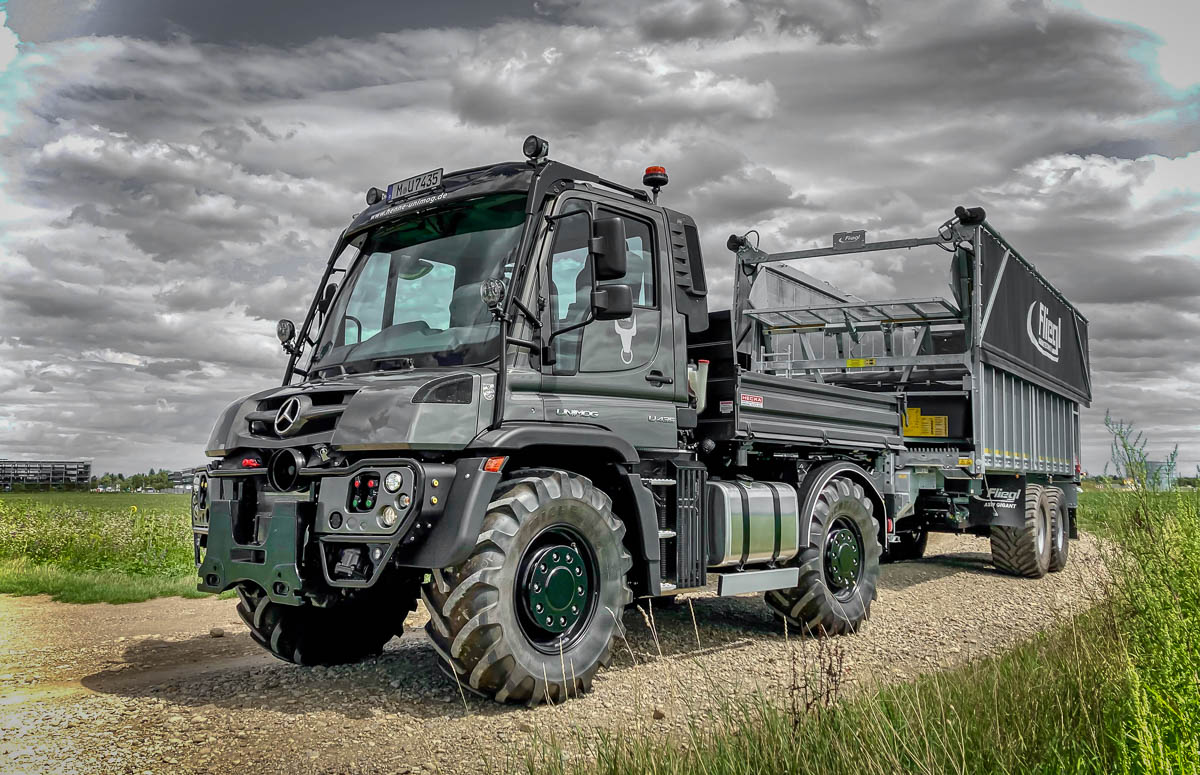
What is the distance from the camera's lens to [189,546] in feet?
48.5

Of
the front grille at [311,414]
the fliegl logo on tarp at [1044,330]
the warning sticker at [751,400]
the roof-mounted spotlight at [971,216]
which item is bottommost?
the front grille at [311,414]

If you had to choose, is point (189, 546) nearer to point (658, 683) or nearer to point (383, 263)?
point (383, 263)

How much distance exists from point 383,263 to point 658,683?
3.66 metres

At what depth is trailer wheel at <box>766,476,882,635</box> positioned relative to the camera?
8234 mm

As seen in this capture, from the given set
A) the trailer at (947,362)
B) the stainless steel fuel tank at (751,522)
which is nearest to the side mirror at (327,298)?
the stainless steel fuel tank at (751,522)

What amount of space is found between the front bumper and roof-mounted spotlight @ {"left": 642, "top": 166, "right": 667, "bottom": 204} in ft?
10.3

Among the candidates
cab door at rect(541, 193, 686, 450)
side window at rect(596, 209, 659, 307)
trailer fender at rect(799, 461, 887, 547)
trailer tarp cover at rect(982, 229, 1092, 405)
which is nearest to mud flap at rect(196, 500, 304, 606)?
cab door at rect(541, 193, 686, 450)

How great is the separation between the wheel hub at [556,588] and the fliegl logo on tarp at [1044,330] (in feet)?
33.6

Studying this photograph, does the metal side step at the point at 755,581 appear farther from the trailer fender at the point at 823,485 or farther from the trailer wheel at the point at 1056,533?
the trailer wheel at the point at 1056,533

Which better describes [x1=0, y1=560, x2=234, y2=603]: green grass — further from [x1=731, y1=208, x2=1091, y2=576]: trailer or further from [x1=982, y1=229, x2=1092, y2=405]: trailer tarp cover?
[x1=982, y1=229, x2=1092, y2=405]: trailer tarp cover

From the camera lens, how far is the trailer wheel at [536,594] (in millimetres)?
5410

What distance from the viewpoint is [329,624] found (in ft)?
23.1

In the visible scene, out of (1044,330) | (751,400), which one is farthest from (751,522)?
(1044,330)

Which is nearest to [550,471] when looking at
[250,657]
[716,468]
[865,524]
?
[716,468]
